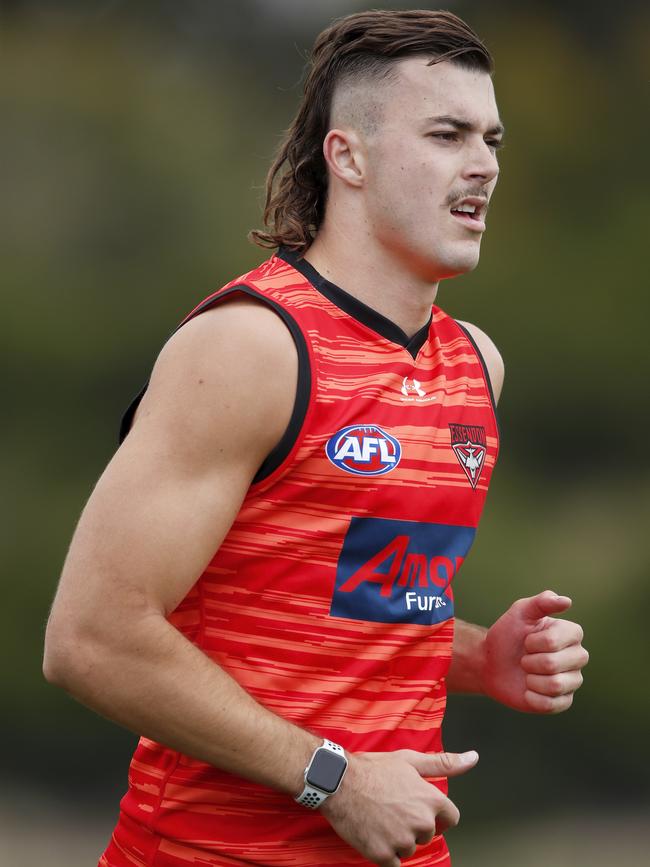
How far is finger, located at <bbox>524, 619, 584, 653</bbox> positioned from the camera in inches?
74.5

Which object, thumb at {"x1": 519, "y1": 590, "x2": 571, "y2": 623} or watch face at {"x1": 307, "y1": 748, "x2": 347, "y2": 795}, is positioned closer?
watch face at {"x1": 307, "y1": 748, "x2": 347, "y2": 795}

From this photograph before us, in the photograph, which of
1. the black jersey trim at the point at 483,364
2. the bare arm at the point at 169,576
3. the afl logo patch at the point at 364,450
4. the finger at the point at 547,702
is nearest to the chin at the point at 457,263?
the black jersey trim at the point at 483,364

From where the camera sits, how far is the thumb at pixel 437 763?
5.41 ft

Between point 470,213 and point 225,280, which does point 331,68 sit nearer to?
point 470,213

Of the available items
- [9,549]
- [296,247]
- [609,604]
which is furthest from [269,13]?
[296,247]

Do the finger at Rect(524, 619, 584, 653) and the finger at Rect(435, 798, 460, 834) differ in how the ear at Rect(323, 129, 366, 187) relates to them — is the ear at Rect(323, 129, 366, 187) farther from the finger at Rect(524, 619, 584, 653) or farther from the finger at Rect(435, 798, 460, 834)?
the finger at Rect(435, 798, 460, 834)

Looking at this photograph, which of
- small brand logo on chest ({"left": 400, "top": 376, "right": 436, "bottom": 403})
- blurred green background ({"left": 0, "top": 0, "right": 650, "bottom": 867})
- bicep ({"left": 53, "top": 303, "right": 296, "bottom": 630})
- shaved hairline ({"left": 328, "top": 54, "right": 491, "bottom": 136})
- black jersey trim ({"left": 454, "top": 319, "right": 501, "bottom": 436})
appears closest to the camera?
bicep ({"left": 53, "top": 303, "right": 296, "bottom": 630})

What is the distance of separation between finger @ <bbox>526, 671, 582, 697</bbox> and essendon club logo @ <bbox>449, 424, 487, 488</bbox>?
330 millimetres

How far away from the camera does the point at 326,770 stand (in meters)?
1.59

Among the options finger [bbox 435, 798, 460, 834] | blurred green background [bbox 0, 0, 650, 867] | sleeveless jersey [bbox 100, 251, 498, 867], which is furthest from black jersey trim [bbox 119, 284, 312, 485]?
blurred green background [bbox 0, 0, 650, 867]

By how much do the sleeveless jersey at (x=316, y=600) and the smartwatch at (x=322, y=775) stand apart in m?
0.10

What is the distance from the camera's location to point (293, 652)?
170 cm

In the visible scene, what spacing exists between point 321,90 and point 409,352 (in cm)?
52

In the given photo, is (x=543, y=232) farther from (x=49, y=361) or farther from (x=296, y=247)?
(x=296, y=247)
